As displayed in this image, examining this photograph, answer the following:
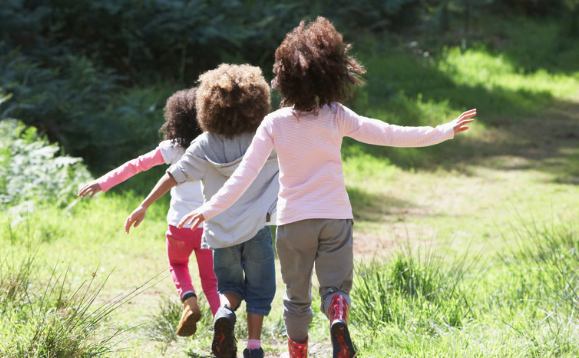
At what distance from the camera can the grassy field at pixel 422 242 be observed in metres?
3.31

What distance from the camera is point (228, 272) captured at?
11.5 ft

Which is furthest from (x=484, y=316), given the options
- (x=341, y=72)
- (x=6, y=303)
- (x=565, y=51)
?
(x=565, y=51)

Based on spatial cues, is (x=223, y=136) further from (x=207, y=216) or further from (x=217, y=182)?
(x=207, y=216)

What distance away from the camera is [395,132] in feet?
9.95

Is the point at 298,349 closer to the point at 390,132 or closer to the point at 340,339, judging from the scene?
the point at 340,339

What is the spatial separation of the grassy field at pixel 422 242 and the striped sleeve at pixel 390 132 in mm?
1028

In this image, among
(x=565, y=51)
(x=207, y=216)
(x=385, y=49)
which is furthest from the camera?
(x=565, y=51)

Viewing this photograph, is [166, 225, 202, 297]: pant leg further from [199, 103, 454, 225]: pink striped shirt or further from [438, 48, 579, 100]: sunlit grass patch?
[438, 48, 579, 100]: sunlit grass patch

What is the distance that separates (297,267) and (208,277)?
3.53ft

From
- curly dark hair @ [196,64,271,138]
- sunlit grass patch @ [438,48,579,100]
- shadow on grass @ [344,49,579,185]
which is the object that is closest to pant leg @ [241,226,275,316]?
curly dark hair @ [196,64,271,138]

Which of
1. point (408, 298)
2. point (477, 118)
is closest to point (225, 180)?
point (408, 298)

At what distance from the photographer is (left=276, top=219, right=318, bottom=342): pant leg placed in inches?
120

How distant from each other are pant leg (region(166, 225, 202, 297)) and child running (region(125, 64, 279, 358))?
0.37 metres

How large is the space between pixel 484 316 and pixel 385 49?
11.0 meters
